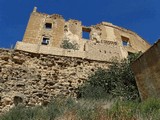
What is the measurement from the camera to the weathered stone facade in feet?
26.8

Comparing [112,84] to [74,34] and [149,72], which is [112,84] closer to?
[149,72]

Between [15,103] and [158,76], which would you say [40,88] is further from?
[158,76]

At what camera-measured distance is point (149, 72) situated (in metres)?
8.51

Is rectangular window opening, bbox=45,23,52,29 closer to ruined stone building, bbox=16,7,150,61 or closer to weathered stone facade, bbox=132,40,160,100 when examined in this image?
ruined stone building, bbox=16,7,150,61

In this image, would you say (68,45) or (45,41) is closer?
(68,45)

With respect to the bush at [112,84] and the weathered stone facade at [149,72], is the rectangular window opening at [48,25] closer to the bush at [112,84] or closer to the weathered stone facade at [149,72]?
the bush at [112,84]

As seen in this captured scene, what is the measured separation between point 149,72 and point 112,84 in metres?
2.84

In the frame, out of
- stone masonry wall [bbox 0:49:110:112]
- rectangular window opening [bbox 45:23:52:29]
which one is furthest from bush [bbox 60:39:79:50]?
stone masonry wall [bbox 0:49:110:112]

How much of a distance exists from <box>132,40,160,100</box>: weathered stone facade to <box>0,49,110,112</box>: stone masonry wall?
11.8ft

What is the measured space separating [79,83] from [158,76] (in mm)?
4648

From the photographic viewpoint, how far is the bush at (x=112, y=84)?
10234 mm

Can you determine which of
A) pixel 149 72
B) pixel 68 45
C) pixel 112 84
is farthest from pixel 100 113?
pixel 68 45

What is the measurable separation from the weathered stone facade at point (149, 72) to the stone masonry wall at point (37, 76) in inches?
142

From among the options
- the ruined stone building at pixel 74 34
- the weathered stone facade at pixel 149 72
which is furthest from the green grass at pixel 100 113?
the ruined stone building at pixel 74 34
